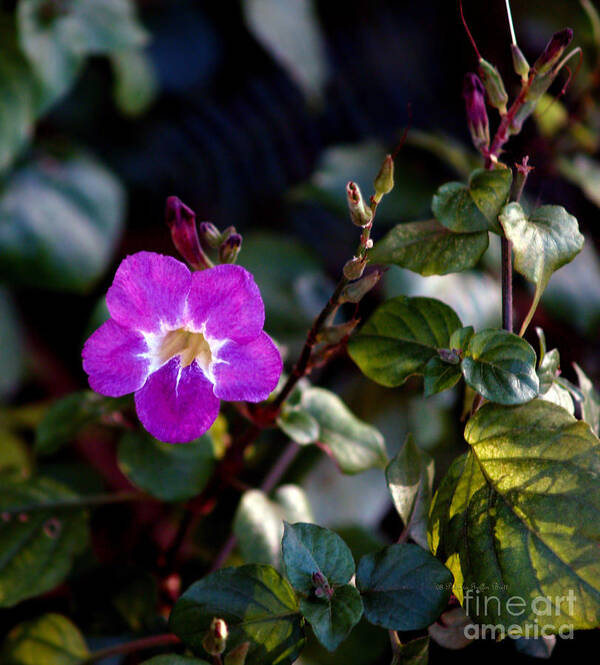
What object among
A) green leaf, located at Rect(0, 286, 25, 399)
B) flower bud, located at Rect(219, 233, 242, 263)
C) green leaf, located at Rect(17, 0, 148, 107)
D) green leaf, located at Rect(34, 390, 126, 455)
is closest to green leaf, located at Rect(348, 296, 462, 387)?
flower bud, located at Rect(219, 233, 242, 263)

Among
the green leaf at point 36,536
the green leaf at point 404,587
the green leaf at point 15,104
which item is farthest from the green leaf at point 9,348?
the green leaf at point 404,587

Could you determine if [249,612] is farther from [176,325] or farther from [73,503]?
[73,503]

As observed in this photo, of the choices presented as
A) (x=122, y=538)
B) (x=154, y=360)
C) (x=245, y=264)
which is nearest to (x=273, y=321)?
(x=245, y=264)

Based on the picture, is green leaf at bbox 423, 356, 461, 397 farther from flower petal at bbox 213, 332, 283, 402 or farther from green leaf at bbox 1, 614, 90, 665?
green leaf at bbox 1, 614, 90, 665

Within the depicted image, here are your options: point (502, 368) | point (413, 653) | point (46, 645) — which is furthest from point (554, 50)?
point (46, 645)

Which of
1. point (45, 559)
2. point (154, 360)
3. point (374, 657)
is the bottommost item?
point (374, 657)

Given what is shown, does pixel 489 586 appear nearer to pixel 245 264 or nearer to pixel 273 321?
pixel 273 321
